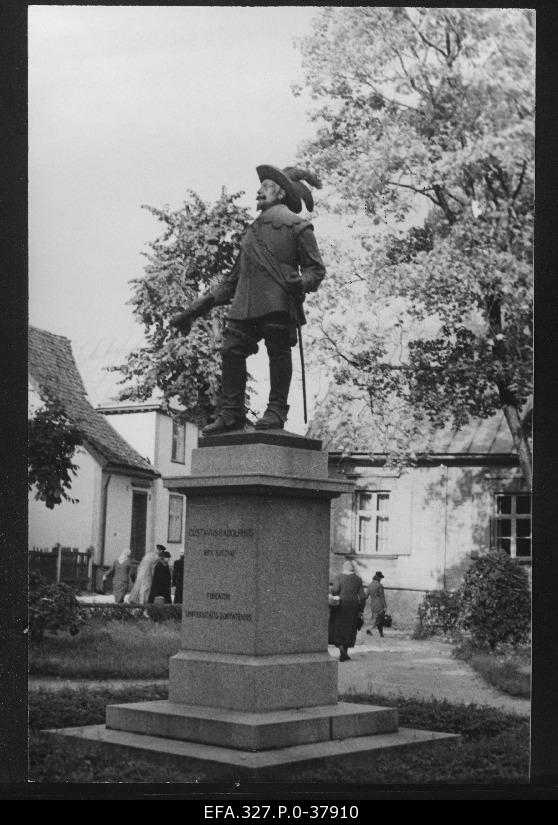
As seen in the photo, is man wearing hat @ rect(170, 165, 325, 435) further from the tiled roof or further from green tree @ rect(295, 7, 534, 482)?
Result: green tree @ rect(295, 7, 534, 482)

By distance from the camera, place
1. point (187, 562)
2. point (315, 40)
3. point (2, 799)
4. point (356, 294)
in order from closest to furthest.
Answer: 1. point (2, 799)
2. point (187, 562)
3. point (315, 40)
4. point (356, 294)

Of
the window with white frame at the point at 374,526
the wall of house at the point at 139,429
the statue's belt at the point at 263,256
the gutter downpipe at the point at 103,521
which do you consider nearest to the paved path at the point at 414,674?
the window with white frame at the point at 374,526

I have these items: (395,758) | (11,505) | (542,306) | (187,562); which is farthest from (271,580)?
(542,306)

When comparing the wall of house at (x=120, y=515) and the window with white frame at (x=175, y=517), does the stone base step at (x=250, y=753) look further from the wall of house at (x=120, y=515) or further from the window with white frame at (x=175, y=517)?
the wall of house at (x=120, y=515)

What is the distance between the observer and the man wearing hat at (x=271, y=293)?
8.20 metres

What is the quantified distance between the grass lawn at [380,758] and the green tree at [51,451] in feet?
6.00

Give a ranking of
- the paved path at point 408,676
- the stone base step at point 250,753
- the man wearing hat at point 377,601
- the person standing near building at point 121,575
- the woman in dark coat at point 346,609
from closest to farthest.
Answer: the stone base step at point 250,753 < the paved path at point 408,676 < the person standing near building at point 121,575 < the woman in dark coat at point 346,609 < the man wearing hat at point 377,601

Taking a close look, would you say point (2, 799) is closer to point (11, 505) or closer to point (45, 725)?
point (45, 725)

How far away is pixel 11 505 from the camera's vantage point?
27.0 feet

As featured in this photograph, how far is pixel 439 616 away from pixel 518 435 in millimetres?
2157

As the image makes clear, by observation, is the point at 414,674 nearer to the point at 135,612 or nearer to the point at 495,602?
the point at 495,602

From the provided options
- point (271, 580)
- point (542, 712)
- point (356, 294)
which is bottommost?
point (542, 712)

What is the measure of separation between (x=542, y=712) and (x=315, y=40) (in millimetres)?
6699

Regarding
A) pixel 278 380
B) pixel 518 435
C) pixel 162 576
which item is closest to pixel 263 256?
pixel 278 380
